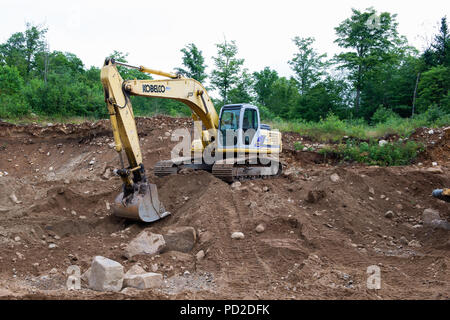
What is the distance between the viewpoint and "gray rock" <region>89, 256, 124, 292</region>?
451 centimetres

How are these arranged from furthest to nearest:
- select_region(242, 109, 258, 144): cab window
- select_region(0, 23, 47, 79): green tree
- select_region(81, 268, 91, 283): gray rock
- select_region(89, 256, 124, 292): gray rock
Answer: select_region(0, 23, 47, 79): green tree, select_region(242, 109, 258, 144): cab window, select_region(81, 268, 91, 283): gray rock, select_region(89, 256, 124, 292): gray rock

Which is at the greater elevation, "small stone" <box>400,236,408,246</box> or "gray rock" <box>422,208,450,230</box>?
"gray rock" <box>422,208,450,230</box>

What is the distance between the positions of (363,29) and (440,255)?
82.8 ft

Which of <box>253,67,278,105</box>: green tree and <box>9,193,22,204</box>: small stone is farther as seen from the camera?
<box>253,67,278,105</box>: green tree

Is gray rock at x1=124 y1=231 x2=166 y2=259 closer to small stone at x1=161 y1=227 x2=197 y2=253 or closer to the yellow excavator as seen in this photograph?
small stone at x1=161 y1=227 x2=197 y2=253

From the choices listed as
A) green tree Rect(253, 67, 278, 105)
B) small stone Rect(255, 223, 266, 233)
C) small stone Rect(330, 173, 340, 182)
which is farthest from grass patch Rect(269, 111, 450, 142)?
green tree Rect(253, 67, 278, 105)

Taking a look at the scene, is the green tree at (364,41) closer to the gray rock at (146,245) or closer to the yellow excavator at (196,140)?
the yellow excavator at (196,140)

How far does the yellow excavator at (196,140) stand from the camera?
6957 millimetres

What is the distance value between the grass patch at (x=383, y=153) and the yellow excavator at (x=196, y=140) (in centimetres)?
417

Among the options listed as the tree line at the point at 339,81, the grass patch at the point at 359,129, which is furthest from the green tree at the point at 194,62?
the grass patch at the point at 359,129

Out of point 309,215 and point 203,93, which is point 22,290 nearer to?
point 309,215

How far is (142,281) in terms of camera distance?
4.61 metres

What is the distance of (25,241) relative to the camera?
643 cm

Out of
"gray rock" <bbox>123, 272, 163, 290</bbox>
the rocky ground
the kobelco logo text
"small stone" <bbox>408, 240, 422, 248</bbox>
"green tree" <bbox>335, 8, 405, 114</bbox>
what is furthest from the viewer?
"green tree" <bbox>335, 8, 405, 114</bbox>
